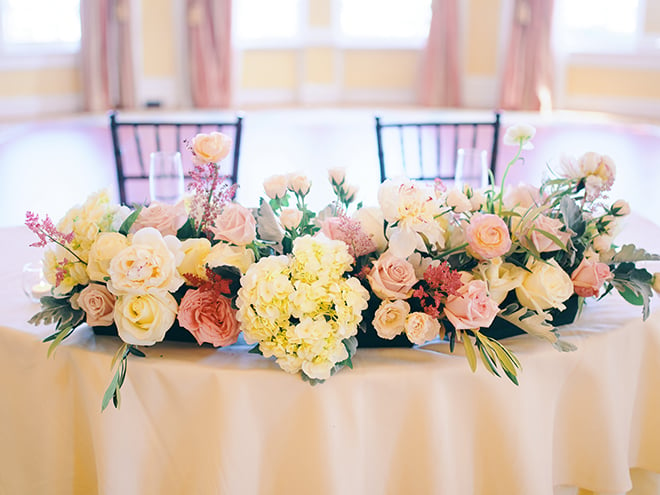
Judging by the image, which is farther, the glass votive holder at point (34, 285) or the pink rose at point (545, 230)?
the glass votive holder at point (34, 285)

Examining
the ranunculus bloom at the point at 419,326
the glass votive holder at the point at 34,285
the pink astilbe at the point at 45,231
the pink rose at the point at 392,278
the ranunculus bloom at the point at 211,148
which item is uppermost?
the ranunculus bloom at the point at 211,148

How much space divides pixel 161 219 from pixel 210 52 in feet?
22.6

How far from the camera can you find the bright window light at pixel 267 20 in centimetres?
840

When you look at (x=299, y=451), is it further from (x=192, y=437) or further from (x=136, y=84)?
(x=136, y=84)

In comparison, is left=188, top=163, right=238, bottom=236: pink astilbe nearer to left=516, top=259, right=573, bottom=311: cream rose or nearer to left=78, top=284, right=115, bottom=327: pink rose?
left=78, top=284, right=115, bottom=327: pink rose

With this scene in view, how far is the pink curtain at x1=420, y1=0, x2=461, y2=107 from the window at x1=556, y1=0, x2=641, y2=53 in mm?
1042

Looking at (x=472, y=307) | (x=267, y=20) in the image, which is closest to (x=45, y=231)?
(x=472, y=307)

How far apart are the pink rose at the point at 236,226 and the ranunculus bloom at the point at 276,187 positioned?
0.13m

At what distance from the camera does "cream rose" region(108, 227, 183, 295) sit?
1251mm

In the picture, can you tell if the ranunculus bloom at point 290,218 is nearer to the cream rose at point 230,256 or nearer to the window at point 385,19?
the cream rose at point 230,256

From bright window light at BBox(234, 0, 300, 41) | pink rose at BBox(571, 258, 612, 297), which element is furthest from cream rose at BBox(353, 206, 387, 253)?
bright window light at BBox(234, 0, 300, 41)

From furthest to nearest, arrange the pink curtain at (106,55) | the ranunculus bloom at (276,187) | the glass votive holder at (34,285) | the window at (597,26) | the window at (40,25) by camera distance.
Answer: the window at (597,26), the pink curtain at (106,55), the window at (40,25), the glass votive holder at (34,285), the ranunculus bloom at (276,187)

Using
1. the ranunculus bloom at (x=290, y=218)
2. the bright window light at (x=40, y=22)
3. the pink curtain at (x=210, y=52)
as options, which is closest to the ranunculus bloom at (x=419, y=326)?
the ranunculus bloom at (x=290, y=218)

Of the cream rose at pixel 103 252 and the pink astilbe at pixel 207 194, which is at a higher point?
the pink astilbe at pixel 207 194
